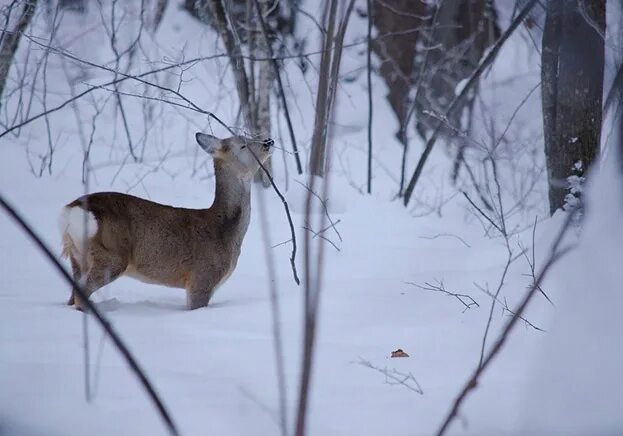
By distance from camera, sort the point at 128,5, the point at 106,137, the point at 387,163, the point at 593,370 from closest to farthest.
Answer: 1. the point at 593,370
2. the point at 106,137
3. the point at 387,163
4. the point at 128,5

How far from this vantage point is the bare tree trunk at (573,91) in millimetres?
5578

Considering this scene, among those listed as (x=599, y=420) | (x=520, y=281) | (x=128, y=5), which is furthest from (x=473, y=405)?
(x=128, y=5)

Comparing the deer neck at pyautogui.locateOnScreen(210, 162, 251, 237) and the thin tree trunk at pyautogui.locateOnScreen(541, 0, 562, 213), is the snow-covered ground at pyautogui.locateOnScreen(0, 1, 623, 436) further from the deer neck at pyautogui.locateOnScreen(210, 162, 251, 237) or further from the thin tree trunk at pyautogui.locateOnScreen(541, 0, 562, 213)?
the thin tree trunk at pyautogui.locateOnScreen(541, 0, 562, 213)

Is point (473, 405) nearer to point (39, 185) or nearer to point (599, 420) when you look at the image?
point (599, 420)

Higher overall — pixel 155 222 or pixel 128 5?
pixel 128 5

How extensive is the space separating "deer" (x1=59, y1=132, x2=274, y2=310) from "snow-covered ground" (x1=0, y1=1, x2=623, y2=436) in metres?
0.18

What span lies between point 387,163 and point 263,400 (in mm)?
10190

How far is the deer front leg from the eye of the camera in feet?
17.0

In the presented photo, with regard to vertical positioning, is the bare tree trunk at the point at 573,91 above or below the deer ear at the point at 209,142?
above

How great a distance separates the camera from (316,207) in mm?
8102

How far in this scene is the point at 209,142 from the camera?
18.9 ft

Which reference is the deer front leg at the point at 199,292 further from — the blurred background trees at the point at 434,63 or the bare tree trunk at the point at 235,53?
the bare tree trunk at the point at 235,53

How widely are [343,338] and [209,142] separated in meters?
2.23

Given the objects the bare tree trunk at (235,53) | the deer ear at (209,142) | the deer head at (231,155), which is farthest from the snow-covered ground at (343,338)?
the bare tree trunk at (235,53)
